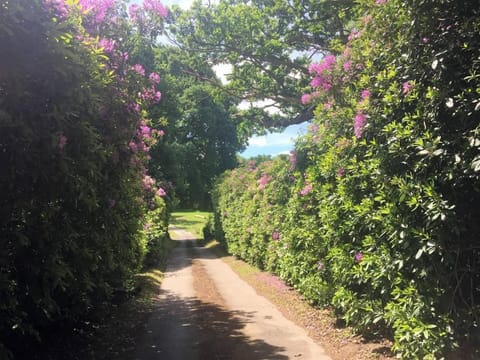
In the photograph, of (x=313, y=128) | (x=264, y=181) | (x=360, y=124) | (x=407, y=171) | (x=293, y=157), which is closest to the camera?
(x=407, y=171)

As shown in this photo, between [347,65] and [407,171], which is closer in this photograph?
[407,171]

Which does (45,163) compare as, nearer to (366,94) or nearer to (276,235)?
(366,94)

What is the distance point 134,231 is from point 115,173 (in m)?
1.85

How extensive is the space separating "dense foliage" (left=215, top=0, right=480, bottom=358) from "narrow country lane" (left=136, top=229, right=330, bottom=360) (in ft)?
3.80

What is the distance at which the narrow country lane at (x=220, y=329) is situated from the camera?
620 cm

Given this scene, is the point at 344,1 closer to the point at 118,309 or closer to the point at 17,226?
the point at 118,309

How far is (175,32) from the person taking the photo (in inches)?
758

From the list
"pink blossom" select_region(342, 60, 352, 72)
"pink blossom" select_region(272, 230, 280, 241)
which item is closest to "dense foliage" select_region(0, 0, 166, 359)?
"pink blossom" select_region(342, 60, 352, 72)

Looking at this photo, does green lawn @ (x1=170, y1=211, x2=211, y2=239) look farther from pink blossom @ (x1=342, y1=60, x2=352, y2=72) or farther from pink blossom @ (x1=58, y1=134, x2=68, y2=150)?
pink blossom @ (x1=58, y1=134, x2=68, y2=150)

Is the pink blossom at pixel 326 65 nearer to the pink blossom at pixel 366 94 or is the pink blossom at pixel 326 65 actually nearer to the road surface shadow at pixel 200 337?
the pink blossom at pixel 366 94

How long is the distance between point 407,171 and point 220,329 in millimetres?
4722

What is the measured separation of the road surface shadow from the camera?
6156 mm

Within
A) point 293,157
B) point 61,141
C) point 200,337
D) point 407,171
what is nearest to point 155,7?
point 293,157

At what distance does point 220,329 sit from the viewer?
757 centimetres
